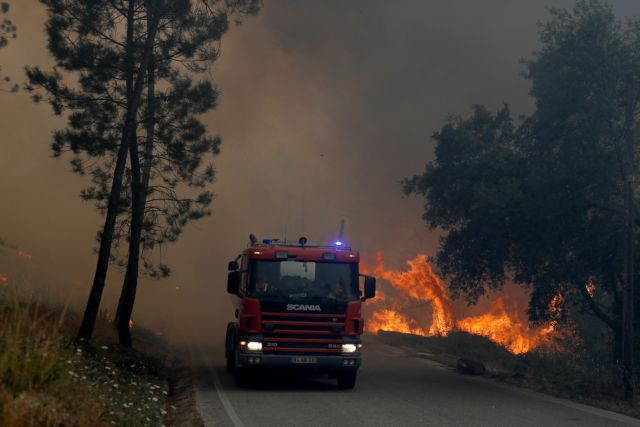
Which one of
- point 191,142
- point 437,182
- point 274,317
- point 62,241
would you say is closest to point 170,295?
point 62,241

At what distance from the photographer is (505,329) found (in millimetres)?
38500

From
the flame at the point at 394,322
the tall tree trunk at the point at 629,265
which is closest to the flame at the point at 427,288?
the flame at the point at 394,322

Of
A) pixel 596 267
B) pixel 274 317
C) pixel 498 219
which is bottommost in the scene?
pixel 274 317

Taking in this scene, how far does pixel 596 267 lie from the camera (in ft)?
76.9

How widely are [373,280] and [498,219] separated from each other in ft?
31.6

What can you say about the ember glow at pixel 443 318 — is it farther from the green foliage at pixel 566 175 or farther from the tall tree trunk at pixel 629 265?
the tall tree trunk at pixel 629 265

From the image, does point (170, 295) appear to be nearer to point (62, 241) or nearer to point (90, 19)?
point (62, 241)

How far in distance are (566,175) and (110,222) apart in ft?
43.5

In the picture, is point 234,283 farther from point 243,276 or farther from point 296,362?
point 296,362

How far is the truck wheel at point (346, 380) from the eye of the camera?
53.9 feet

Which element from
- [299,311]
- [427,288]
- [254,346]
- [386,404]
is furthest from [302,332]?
[427,288]

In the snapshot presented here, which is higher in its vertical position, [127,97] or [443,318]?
[127,97]

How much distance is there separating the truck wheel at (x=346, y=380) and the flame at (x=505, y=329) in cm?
2119

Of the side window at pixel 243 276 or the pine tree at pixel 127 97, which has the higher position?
the pine tree at pixel 127 97
